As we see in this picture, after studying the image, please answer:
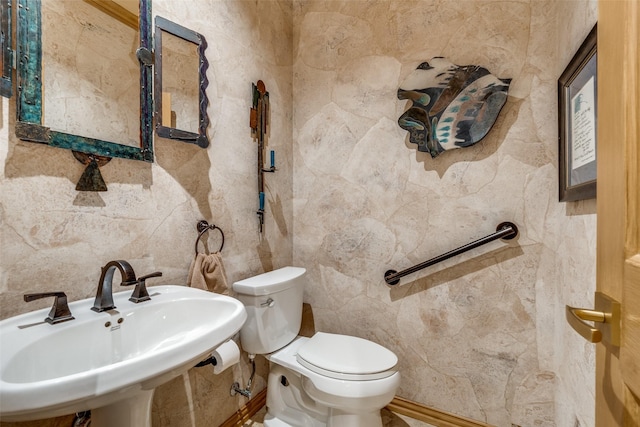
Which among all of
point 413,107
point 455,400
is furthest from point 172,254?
point 455,400

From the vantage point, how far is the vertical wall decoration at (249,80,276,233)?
64.0 inches

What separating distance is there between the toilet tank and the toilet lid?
0.46 feet

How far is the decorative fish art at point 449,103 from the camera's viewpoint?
143 cm

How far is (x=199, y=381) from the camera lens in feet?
4.34

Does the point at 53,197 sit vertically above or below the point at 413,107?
below

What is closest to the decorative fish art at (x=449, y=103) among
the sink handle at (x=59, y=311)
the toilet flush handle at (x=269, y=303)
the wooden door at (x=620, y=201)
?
the wooden door at (x=620, y=201)

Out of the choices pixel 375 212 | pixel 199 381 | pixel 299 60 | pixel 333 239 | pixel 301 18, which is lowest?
pixel 199 381

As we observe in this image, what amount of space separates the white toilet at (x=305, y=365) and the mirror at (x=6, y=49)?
1.02 metres

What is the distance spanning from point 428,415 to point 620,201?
1.57 m

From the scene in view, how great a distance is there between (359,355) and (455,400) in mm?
598

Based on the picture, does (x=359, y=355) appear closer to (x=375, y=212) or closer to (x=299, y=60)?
(x=375, y=212)

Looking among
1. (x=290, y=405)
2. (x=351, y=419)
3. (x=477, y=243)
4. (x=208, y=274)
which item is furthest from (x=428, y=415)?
(x=208, y=274)

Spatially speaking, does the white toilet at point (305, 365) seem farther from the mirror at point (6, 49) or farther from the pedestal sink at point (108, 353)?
the mirror at point (6, 49)

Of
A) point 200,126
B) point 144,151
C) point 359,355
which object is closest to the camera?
point 144,151
